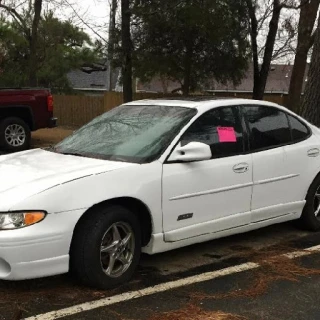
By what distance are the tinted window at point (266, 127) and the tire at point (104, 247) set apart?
165 centimetres

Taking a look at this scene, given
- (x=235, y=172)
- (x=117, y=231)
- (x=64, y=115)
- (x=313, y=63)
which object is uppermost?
(x=313, y=63)

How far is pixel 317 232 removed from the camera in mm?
6082

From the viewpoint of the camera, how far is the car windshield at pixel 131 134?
15.3ft

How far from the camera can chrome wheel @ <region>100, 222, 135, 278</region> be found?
4.23m

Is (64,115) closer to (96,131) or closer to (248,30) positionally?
(248,30)

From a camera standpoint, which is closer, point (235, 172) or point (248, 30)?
point (235, 172)

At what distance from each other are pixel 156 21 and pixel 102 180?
36.9 feet

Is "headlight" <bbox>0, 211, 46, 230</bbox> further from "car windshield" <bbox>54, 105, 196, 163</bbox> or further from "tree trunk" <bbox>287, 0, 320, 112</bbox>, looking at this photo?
"tree trunk" <bbox>287, 0, 320, 112</bbox>

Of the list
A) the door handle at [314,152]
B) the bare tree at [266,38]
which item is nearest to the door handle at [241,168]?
the door handle at [314,152]

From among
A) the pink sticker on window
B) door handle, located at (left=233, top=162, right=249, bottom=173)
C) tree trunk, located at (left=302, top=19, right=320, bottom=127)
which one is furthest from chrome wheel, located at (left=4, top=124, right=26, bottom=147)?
door handle, located at (left=233, top=162, right=249, bottom=173)

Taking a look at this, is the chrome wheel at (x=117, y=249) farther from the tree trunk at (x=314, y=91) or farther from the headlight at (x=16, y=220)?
the tree trunk at (x=314, y=91)

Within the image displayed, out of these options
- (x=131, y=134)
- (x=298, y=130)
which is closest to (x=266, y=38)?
(x=298, y=130)

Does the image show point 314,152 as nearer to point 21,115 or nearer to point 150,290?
point 150,290

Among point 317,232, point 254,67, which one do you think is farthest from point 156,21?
point 317,232
